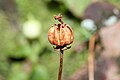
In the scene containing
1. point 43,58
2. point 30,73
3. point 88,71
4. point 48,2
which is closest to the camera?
point 88,71

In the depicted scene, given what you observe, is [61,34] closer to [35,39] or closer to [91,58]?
[91,58]

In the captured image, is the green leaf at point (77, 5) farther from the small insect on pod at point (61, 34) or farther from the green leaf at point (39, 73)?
the small insect on pod at point (61, 34)

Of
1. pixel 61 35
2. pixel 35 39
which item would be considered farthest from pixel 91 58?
pixel 61 35

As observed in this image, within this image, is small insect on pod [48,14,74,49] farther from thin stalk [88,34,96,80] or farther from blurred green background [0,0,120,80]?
blurred green background [0,0,120,80]

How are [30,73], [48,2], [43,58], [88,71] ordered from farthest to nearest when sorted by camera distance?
1. [48,2]
2. [43,58]
3. [30,73]
4. [88,71]

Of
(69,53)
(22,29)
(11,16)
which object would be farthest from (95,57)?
(11,16)

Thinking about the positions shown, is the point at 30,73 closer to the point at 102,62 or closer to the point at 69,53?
the point at 69,53
